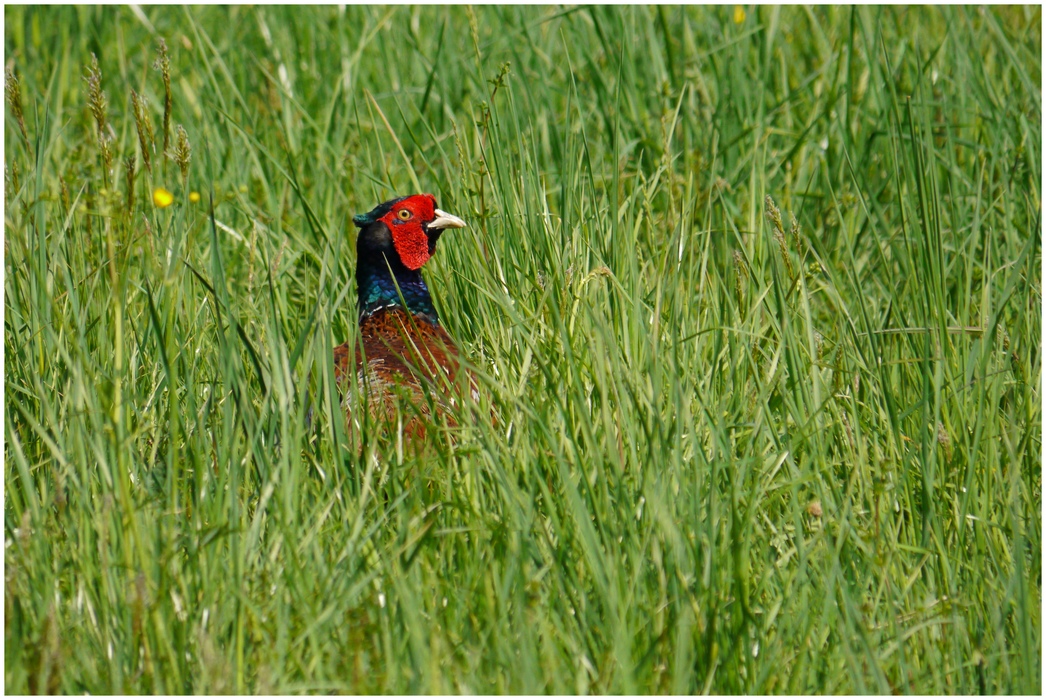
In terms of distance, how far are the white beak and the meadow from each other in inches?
3.9

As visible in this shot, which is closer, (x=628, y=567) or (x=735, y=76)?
(x=628, y=567)

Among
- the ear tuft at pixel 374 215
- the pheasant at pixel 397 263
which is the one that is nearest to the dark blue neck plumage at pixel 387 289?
the pheasant at pixel 397 263

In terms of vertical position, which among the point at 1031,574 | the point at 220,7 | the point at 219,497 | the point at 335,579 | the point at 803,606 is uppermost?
the point at 220,7

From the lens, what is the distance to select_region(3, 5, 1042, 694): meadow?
2088mm

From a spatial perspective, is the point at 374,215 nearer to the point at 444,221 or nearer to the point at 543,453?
the point at 444,221

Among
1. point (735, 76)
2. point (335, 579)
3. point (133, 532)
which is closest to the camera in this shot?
point (133, 532)

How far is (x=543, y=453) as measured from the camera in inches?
98.7

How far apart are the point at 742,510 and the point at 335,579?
897mm

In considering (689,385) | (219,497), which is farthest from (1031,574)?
(219,497)

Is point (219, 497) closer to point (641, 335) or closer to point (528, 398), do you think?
point (528, 398)

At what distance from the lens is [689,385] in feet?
9.27

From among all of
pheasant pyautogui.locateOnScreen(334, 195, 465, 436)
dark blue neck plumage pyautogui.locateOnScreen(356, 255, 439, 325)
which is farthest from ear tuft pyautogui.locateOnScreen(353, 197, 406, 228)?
dark blue neck plumage pyautogui.locateOnScreen(356, 255, 439, 325)

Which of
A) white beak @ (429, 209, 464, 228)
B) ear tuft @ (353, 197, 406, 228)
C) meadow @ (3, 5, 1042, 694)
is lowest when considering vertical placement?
meadow @ (3, 5, 1042, 694)

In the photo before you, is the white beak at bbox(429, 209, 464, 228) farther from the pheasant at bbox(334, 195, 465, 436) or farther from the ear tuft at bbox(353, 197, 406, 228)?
the ear tuft at bbox(353, 197, 406, 228)
